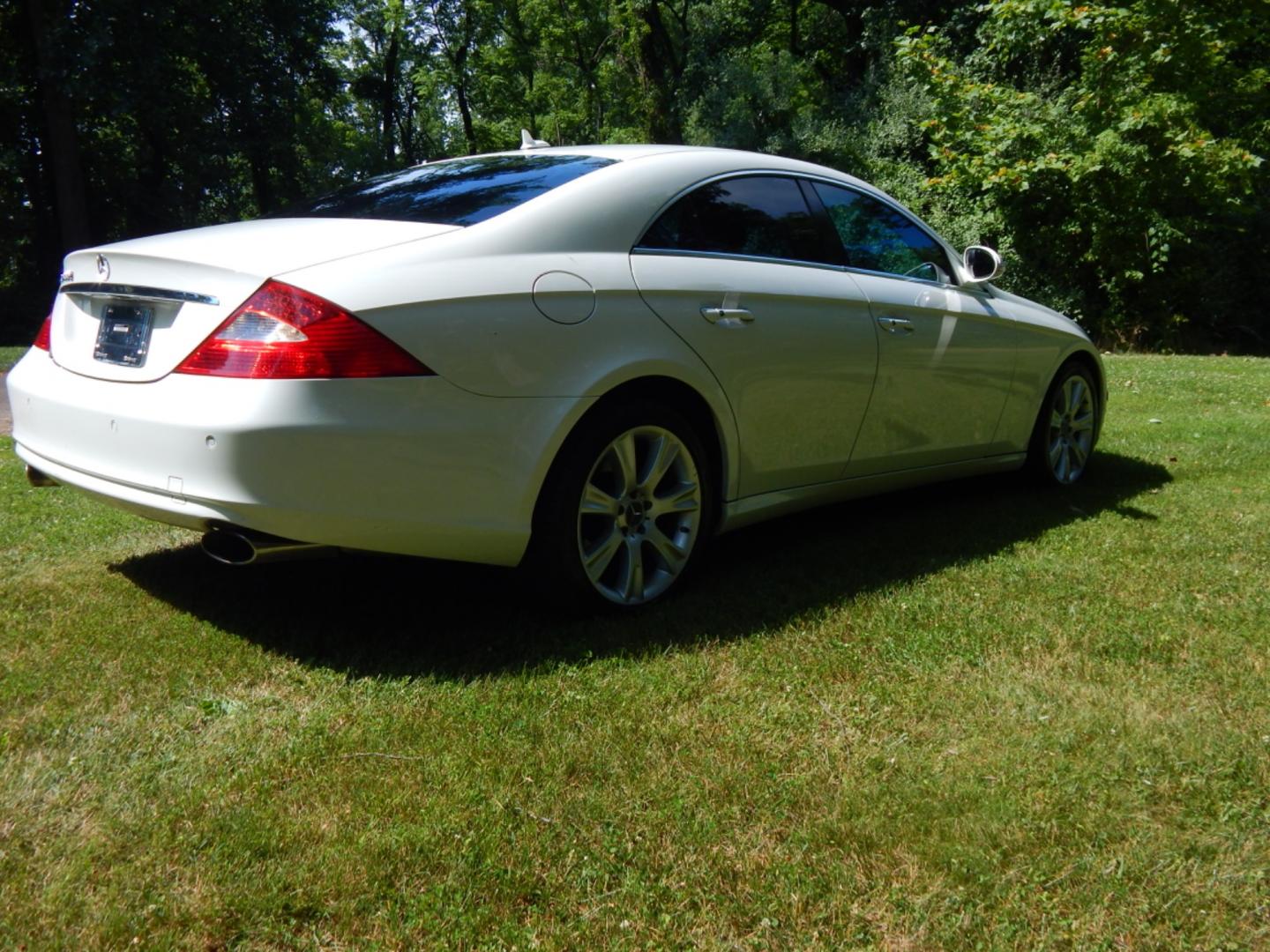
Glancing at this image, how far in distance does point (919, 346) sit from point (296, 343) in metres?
2.80

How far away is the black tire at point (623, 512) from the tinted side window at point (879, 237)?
4.54 feet

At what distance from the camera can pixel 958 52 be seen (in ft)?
70.3

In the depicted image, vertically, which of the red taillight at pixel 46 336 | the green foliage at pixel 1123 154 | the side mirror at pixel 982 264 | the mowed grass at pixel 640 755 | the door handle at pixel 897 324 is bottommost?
the mowed grass at pixel 640 755

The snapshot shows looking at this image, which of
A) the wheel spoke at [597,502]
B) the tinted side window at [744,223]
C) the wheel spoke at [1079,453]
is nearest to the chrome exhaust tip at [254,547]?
the wheel spoke at [597,502]

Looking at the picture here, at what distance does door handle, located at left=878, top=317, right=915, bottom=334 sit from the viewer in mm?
4723

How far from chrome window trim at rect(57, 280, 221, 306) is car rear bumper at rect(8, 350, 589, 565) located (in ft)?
0.75

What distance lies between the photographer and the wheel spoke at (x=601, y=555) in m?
3.71

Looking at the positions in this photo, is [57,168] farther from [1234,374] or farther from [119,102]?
[1234,374]

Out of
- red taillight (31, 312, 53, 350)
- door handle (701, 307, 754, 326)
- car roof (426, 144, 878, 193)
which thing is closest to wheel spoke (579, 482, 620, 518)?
door handle (701, 307, 754, 326)

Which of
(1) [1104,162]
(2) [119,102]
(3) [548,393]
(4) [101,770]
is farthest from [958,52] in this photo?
(4) [101,770]

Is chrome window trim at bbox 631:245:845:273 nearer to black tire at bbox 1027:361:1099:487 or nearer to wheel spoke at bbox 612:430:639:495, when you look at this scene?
wheel spoke at bbox 612:430:639:495

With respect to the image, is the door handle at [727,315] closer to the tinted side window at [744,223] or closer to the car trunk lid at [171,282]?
the tinted side window at [744,223]

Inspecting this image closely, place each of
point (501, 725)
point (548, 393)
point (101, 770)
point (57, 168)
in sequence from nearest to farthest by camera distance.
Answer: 1. point (101, 770)
2. point (501, 725)
3. point (548, 393)
4. point (57, 168)

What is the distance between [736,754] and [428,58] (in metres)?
40.5
